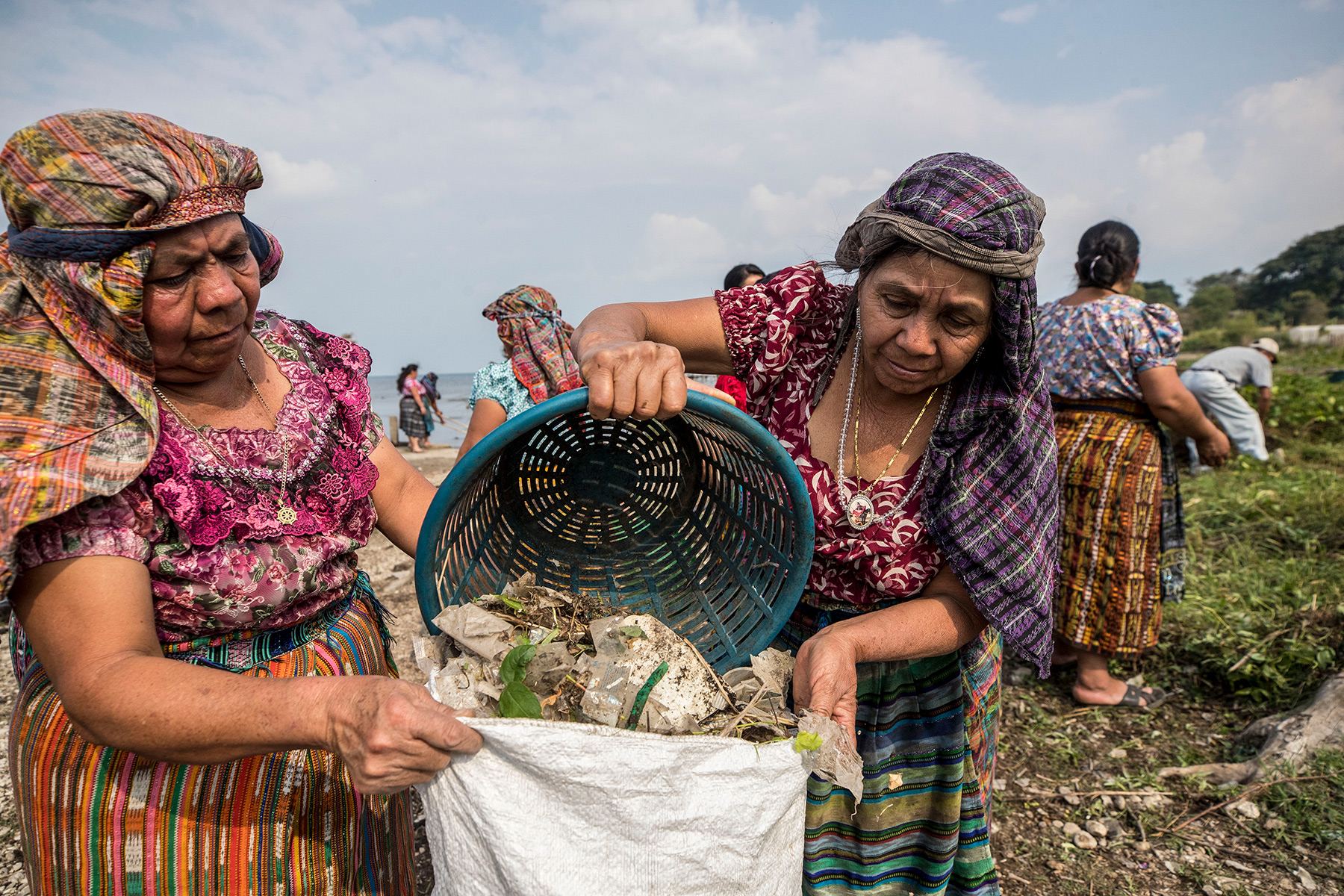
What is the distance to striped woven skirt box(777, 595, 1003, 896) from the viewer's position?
5.66ft

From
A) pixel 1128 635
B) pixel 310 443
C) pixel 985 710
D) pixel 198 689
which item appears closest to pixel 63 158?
pixel 310 443

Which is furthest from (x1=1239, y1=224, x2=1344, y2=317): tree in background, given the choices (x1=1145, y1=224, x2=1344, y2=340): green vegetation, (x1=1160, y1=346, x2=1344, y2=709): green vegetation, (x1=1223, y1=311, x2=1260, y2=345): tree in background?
(x1=1160, y1=346, x2=1344, y2=709): green vegetation

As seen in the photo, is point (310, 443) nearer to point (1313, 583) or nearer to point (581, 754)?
point (581, 754)

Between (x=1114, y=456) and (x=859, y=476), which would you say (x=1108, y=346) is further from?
(x=859, y=476)

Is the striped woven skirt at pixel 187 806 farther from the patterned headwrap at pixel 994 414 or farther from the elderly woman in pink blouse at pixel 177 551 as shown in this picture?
the patterned headwrap at pixel 994 414

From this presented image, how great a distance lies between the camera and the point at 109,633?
1.08 m

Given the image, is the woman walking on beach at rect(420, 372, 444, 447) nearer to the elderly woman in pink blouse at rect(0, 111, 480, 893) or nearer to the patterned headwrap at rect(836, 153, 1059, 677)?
the elderly woman in pink blouse at rect(0, 111, 480, 893)

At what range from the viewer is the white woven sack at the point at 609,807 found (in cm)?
104

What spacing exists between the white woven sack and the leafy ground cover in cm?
195

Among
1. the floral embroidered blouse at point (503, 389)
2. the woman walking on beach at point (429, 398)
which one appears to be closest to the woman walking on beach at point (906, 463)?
the floral embroidered blouse at point (503, 389)

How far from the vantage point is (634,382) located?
4.03 feet

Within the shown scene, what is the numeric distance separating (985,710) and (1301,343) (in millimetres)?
30415

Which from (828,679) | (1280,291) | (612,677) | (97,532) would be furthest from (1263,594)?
(1280,291)

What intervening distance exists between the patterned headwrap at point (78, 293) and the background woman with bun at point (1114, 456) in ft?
11.9
